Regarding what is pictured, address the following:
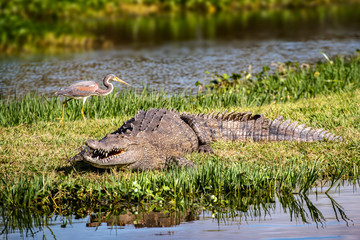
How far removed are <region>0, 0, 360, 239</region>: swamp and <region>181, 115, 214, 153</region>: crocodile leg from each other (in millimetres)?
161

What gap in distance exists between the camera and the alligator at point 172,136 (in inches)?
232

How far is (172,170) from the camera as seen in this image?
592 cm

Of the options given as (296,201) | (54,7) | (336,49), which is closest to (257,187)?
(296,201)

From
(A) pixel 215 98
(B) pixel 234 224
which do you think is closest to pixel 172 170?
(B) pixel 234 224

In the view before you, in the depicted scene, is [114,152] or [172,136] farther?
[172,136]

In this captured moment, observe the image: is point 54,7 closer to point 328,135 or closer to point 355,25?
point 355,25

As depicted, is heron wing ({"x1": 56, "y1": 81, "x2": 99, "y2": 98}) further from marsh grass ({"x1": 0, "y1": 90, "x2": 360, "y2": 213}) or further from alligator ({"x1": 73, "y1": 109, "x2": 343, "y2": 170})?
alligator ({"x1": 73, "y1": 109, "x2": 343, "y2": 170})

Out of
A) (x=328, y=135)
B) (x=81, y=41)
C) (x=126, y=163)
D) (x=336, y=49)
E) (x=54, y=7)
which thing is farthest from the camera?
(x=54, y=7)

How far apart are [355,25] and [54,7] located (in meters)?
12.6

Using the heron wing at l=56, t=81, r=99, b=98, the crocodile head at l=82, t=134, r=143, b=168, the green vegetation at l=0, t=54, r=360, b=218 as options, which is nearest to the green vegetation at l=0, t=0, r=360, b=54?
the green vegetation at l=0, t=54, r=360, b=218

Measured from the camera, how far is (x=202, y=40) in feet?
61.6

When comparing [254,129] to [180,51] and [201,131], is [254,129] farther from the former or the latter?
[180,51]

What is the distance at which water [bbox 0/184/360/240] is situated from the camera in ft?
14.6

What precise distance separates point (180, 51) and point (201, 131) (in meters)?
9.75
